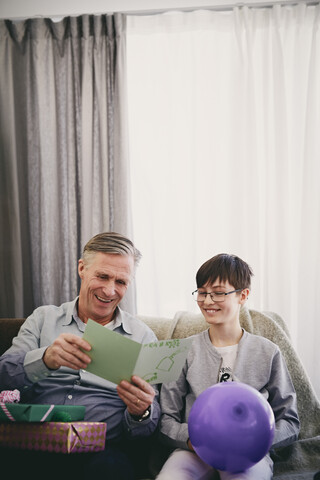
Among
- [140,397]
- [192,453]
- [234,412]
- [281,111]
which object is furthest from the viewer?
[281,111]

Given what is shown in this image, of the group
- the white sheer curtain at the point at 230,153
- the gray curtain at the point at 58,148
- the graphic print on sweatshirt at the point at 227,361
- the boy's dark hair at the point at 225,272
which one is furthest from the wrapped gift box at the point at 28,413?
the white sheer curtain at the point at 230,153

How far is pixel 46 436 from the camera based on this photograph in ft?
4.38

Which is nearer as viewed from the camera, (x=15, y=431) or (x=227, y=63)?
(x=15, y=431)

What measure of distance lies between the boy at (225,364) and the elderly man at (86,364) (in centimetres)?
10

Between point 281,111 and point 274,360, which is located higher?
point 281,111

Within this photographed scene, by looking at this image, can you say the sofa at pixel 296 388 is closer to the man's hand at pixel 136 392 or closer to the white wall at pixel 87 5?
the man's hand at pixel 136 392

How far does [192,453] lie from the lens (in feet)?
5.19

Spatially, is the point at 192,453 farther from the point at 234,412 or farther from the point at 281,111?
the point at 281,111

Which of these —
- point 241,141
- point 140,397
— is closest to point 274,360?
point 140,397

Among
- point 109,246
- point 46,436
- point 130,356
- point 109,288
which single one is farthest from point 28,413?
point 109,246

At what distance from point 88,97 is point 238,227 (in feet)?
4.09

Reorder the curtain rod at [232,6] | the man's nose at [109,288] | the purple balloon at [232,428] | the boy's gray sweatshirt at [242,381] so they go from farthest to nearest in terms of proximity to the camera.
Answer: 1. the curtain rod at [232,6]
2. the man's nose at [109,288]
3. the boy's gray sweatshirt at [242,381]
4. the purple balloon at [232,428]

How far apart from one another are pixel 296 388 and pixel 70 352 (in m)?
0.99

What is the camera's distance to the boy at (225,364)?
1631 mm
